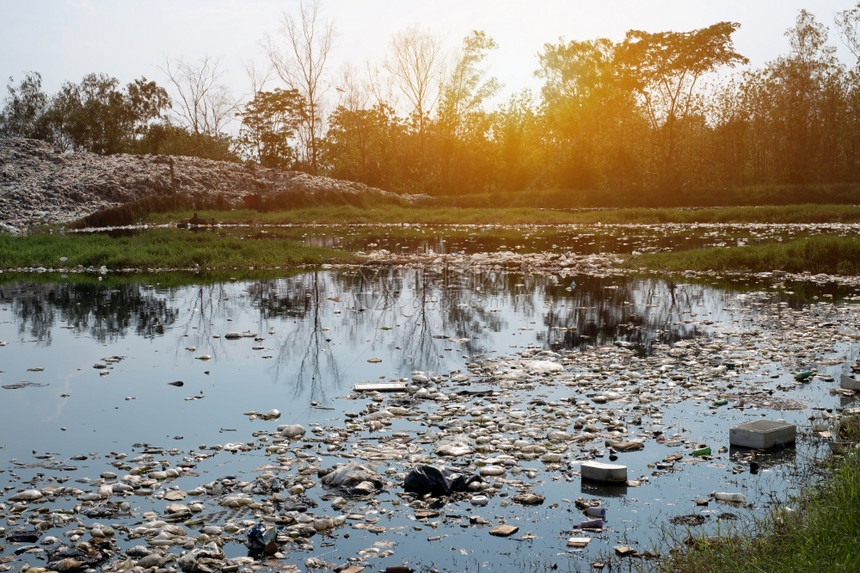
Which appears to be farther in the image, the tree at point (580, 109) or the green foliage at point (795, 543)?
the tree at point (580, 109)

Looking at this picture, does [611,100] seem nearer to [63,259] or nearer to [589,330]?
[63,259]

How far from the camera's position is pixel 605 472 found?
5977 mm

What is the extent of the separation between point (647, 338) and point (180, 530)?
26.0 ft

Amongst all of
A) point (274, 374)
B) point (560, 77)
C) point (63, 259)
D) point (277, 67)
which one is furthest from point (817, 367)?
point (560, 77)

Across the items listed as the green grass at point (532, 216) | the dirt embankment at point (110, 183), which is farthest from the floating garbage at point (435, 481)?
the green grass at point (532, 216)

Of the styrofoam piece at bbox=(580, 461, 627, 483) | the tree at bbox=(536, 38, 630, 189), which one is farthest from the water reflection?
the tree at bbox=(536, 38, 630, 189)

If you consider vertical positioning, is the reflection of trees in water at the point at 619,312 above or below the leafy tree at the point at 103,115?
below

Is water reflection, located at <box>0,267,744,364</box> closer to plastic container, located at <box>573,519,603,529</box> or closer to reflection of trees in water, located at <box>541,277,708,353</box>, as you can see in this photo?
reflection of trees in water, located at <box>541,277,708,353</box>

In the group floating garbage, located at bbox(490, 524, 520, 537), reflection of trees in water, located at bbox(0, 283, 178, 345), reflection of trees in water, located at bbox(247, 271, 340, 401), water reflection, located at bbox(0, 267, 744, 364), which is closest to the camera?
floating garbage, located at bbox(490, 524, 520, 537)

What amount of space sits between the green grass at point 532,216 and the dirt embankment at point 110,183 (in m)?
3.16

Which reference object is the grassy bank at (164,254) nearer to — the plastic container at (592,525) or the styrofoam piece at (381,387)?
the styrofoam piece at (381,387)

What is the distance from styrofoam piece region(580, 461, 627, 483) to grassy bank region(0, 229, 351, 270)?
1619 cm

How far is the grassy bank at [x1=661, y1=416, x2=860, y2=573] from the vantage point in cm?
427

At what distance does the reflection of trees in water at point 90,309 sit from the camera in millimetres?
13062
